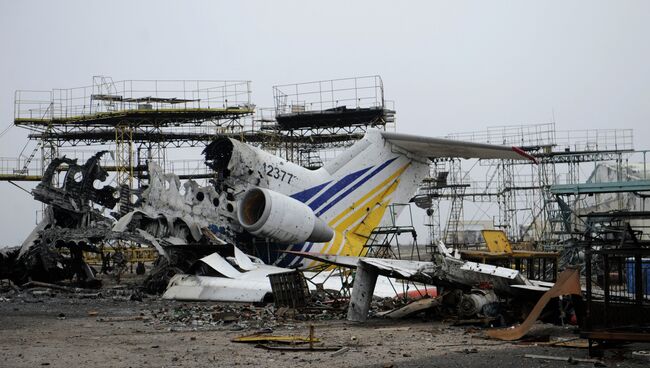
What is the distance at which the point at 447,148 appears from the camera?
21844 mm

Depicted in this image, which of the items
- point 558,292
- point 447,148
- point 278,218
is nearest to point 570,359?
point 558,292

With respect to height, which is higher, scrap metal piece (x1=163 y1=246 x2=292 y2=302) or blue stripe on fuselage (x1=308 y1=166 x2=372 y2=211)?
blue stripe on fuselage (x1=308 y1=166 x2=372 y2=211)

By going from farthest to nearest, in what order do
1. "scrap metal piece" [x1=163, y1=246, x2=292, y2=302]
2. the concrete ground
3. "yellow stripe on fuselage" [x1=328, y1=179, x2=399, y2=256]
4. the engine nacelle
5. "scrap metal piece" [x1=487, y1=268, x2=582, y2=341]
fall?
"yellow stripe on fuselage" [x1=328, y1=179, x2=399, y2=256]
the engine nacelle
"scrap metal piece" [x1=163, y1=246, x2=292, y2=302]
"scrap metal piece" [x1=487, y1=268, x2=582, y2=341]
the concrete ground

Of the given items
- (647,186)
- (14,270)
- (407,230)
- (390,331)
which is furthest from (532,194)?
(390,331)

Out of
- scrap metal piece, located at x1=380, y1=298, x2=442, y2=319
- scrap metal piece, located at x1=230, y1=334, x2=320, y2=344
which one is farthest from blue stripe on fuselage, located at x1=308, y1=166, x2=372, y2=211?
scrap metal piece, located at x1=230, y1=334, x2=320, y2=344

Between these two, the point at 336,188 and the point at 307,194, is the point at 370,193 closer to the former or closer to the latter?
the point at 336,188

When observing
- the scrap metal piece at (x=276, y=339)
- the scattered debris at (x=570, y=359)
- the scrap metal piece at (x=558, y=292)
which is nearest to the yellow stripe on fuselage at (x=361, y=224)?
the scrap metal piece at (x=276, y=339)

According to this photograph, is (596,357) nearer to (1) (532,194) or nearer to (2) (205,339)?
(2) (205,339)

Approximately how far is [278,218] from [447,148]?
17.6 ft

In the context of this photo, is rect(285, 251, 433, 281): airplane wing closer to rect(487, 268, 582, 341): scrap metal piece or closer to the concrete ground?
the concrete ground

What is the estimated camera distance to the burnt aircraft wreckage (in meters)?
21.4

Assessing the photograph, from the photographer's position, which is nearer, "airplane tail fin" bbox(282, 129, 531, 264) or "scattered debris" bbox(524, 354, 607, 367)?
"scattered debris" bbox(524, 354, 607, 367)

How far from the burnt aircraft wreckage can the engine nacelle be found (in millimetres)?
54

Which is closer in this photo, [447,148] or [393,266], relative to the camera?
[393,266]
